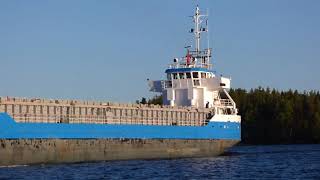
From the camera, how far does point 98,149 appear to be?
177 ft

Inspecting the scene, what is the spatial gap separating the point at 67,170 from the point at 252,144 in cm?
7725

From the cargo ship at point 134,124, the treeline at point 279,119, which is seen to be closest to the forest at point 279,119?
the treeline at point 279,119

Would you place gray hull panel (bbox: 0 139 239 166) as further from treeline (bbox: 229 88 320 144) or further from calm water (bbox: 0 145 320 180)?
treeline (bbox: 229 88 320 144)

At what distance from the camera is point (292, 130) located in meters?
117

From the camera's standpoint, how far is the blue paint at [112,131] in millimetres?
47844

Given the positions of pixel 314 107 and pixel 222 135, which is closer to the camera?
pixel 222 135

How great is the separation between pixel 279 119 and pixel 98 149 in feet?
220

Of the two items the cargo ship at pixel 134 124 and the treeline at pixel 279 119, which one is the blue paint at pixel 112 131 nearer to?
the cargo ship at pixel 134 124

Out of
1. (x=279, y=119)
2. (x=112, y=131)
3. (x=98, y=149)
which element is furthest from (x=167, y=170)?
(x=279, y=119)

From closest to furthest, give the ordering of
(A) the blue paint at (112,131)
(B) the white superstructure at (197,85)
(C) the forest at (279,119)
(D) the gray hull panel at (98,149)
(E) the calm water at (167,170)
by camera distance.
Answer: (E) the calm water at (167,170), (D) the gray hull panel at (98,149), (A) the blue paint at (112,131), (B) the white superstructure at (197,85), (C) the forest at (279,119)

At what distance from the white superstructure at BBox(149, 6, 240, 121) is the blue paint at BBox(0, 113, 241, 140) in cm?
169

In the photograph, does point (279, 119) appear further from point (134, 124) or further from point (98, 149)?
point (98, 149)

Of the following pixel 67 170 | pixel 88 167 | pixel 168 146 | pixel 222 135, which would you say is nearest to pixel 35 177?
pixel 67 170

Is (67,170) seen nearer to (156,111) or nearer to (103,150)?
(103,150)
